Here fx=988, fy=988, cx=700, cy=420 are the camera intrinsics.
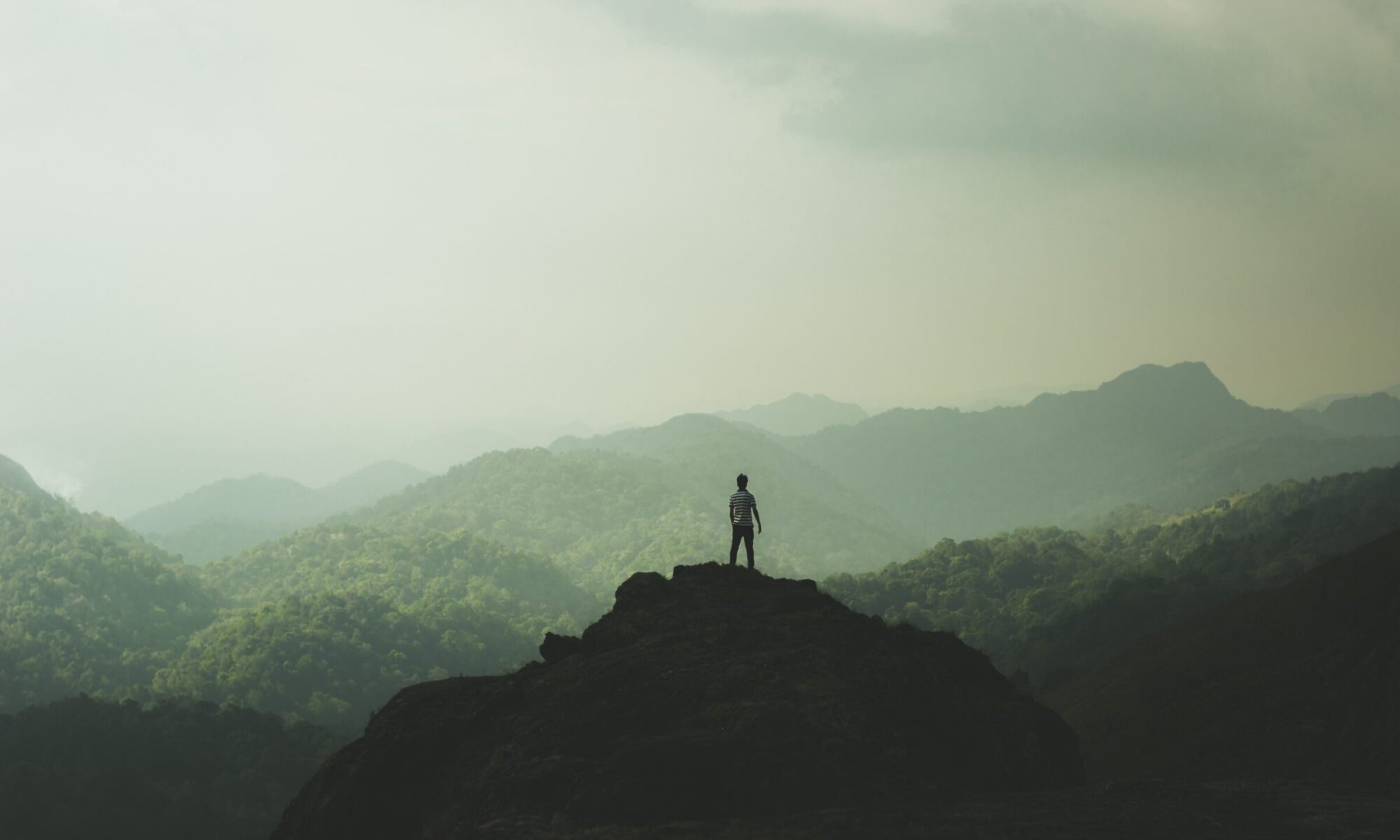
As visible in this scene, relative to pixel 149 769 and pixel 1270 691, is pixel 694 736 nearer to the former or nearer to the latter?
pixel 1270 691

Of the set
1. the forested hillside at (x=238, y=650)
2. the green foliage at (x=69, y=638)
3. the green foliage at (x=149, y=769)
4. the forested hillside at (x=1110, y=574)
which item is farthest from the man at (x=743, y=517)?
the green foliage at (x=69, y=638)

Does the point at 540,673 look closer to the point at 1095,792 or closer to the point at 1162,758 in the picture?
the point at 1095,792

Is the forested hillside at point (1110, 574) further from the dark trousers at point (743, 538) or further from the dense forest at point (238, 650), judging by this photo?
the dense forest at point (238, 650)

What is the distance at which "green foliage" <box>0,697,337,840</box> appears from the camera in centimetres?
9231

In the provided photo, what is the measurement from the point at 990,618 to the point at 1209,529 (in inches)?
2409

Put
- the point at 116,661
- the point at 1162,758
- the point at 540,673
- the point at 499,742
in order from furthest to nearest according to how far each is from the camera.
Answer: the point at 116,661 → the point at 1162,758 → the point at 540,673 → the point at 499,742

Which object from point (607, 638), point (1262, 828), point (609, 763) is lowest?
point (1262, 828)

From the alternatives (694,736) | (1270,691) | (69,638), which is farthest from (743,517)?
(69,638)

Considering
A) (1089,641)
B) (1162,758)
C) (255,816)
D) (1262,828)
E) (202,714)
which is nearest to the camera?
(1262,828)

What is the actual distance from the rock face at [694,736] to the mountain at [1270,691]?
5792mm

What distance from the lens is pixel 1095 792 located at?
38.9 ft

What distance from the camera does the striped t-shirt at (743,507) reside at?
23.5 m

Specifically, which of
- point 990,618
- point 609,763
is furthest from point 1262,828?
point 990,618

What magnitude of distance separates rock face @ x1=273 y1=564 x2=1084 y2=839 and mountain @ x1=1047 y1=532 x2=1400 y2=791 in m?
5.79
